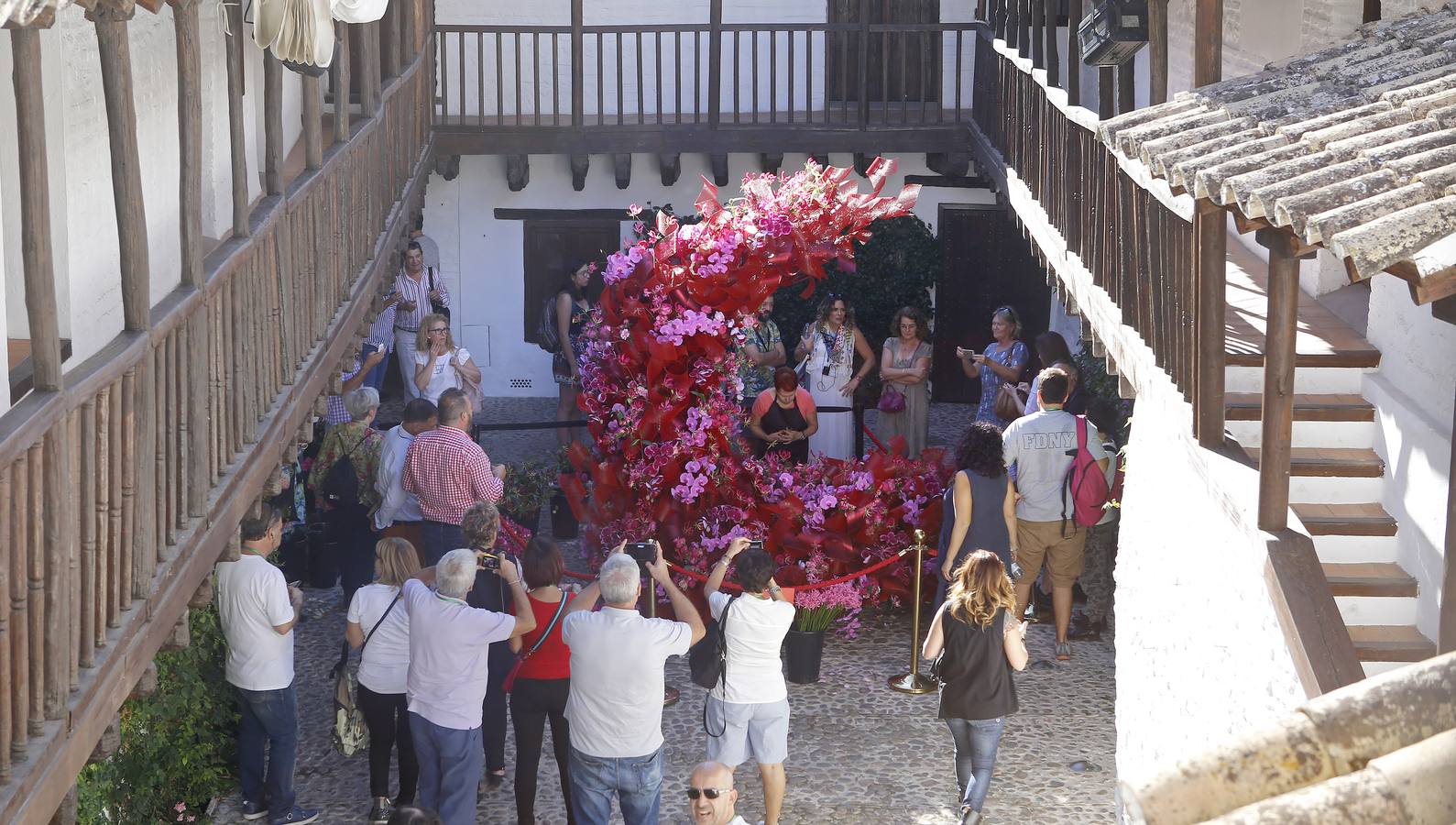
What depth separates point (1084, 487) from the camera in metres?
9.72

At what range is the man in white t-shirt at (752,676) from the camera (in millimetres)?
7445

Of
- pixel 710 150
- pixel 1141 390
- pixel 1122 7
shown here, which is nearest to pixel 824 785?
pixel 1141 390

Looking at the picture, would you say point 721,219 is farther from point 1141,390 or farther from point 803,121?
point 803,121

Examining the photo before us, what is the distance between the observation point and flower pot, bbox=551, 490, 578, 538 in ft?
40.7

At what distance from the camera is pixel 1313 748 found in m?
2.70

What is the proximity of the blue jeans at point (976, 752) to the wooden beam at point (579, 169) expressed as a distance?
9.20 metres

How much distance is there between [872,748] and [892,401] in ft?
13.7

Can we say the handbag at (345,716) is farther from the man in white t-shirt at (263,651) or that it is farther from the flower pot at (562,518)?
the flower pot at (562,518)

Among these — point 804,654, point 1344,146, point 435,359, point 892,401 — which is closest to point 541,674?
point 804,654

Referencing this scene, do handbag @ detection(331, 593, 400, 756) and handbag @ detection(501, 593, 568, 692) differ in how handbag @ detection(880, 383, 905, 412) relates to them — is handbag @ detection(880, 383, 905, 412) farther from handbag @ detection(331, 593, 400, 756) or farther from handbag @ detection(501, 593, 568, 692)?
handbag @ detection(331, 593, 400, 756)

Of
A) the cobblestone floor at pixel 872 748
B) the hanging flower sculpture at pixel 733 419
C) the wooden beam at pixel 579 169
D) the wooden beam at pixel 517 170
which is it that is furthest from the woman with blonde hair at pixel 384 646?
the wooden beam at pixel 517 170

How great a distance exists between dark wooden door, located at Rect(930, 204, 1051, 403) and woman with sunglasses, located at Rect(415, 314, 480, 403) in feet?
20.0

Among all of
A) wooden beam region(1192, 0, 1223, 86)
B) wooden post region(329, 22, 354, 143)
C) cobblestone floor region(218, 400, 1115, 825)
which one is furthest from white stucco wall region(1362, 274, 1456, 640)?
wooden post region(329, 22, 354, 143)

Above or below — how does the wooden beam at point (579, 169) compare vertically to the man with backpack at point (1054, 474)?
above
